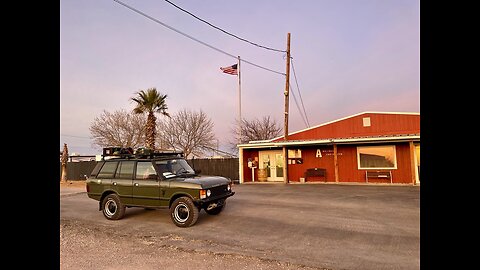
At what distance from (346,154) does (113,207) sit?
1443 cm

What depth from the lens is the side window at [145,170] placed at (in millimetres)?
8547

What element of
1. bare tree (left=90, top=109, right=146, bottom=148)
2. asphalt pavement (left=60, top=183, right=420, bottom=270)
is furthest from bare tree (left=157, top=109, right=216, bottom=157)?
asphalt pavement (left=60, top=183, right=420, bottom=270)

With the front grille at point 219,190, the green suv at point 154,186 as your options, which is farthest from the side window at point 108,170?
the front grille at point 219,190

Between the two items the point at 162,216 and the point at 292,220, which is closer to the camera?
the point at 292,220

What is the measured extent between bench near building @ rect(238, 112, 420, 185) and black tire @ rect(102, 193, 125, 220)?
38.8 feet

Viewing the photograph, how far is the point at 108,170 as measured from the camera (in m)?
9.27

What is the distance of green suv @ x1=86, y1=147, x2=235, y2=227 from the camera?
7919mm

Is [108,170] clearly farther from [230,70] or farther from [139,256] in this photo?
[230,70]
